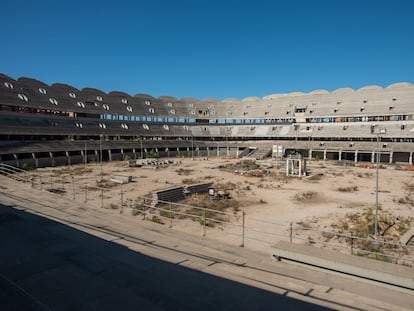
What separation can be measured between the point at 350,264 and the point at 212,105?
81.4 m

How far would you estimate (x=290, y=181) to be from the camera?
3459 centimetres

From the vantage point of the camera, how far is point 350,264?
8.39m

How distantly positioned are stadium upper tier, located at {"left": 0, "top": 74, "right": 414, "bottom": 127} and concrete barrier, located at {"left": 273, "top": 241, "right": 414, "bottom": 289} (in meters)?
55.6

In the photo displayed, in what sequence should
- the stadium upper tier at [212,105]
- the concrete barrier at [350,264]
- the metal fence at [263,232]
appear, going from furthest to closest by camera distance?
the stadium upper tier at [212,105] < the metal fence at [263,232] < the concrete barrier at [350,264]

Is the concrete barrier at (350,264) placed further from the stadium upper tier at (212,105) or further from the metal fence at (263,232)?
the stadium upper tier at (212,105)

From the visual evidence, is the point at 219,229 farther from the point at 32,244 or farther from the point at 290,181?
the point at 290,181

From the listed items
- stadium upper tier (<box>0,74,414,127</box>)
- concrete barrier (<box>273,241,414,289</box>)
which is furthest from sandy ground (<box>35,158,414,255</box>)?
stadium upper tier (<box>0,74,414,127</box>)

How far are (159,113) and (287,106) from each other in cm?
3680

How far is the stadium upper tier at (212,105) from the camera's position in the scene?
5453 cm

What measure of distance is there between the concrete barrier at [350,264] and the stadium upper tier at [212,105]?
55604 mm

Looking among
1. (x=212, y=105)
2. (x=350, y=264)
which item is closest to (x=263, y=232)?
(x=350, y=264)

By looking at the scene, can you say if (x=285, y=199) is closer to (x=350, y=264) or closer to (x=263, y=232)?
(x=263, y=232)

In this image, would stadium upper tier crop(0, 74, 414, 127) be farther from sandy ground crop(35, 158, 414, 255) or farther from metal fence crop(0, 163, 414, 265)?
metal fence crop(0, 163, 414, 265)

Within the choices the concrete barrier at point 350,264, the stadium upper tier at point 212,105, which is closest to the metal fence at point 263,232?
the concrete barrier at point 350,264
